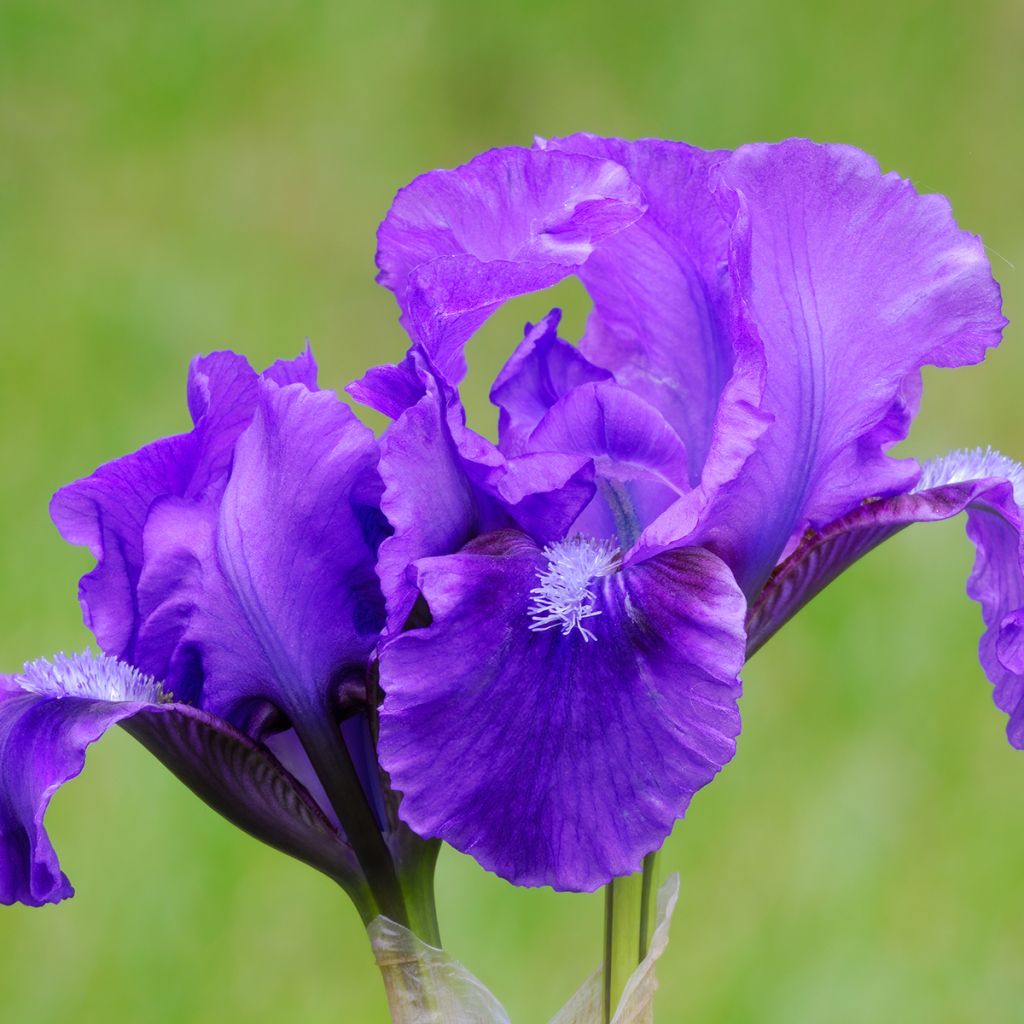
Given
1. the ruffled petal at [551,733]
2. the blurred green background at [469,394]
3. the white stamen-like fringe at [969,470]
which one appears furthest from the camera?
the blurred green background at [469,394]

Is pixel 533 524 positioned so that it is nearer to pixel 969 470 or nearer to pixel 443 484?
pixel 443 484

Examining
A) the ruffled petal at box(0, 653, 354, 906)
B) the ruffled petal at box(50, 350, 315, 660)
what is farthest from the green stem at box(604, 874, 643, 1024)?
the ruffled petal at box(50, 350, 315, 660)

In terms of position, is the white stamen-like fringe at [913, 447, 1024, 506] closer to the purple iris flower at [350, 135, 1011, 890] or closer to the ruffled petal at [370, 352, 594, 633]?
the purple iris flower at [350, 135, 1011, 890]

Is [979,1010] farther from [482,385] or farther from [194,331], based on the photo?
[194,331]

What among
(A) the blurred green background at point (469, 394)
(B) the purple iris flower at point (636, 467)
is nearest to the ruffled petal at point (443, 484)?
(B) the purple iris flower at point (636, 467)

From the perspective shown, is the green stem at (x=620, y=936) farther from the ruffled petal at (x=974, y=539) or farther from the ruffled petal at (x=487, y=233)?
the ruffled petal at (x=487, y=233)

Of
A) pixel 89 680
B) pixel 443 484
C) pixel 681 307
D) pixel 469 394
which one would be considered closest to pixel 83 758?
pixel 89 680

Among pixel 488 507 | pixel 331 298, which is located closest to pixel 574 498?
pixel 488 507
